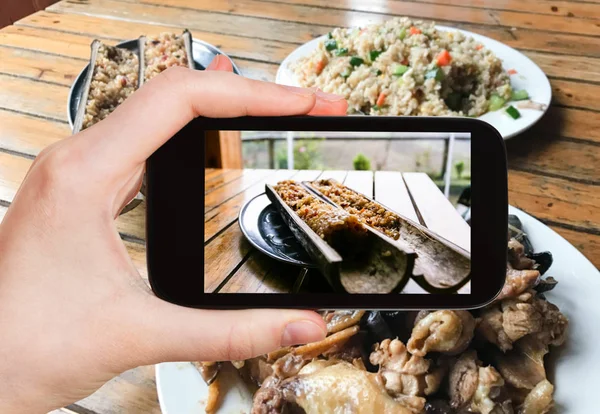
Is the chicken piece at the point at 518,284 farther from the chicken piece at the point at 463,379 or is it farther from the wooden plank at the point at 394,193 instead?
the wooden plank at the point at 394,193

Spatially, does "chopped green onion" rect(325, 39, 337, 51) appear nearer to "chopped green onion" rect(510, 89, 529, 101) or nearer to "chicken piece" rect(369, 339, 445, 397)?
"chopped green onion" rect(510, 89, 529, 101)

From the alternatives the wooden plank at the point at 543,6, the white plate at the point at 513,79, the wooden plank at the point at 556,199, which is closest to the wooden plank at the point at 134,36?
the white plate at the point at 513,79

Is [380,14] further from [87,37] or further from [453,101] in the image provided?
[87,37]

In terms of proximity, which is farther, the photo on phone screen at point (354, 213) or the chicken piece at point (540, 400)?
the chicken piece at point (540, 400)

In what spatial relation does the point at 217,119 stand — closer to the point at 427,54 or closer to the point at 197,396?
the point at 197,396

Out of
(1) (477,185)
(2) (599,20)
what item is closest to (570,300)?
(1) (477,185)

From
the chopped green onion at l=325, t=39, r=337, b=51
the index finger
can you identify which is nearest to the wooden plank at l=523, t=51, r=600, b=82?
the chopped green onion at l=325, t=39, r=337, b=51
